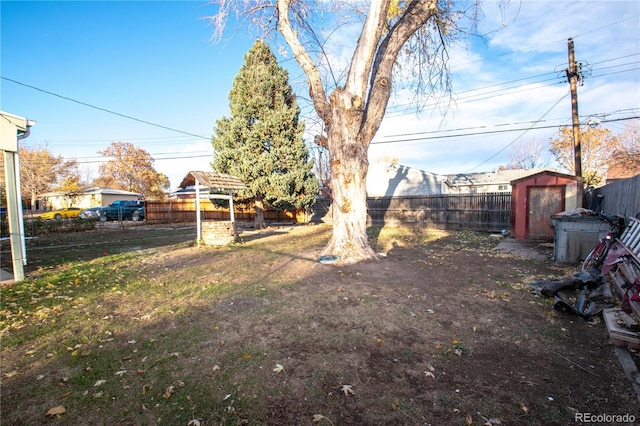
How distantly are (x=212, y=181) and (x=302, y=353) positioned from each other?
9.11m

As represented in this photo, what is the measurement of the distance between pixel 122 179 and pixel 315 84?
46.2 m

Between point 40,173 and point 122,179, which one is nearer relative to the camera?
point 40,173

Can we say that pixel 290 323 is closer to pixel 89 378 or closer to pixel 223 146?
pixel 89 378

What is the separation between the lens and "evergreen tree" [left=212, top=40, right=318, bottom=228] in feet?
50.2

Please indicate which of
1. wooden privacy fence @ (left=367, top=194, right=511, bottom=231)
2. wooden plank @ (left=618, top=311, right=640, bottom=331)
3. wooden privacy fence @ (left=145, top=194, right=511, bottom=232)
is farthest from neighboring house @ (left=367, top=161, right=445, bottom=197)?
wooden plank @ (left=618, top=311, right=640, bottom=331)

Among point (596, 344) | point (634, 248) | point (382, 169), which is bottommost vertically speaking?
point (596, 344)

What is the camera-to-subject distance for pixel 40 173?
3662 cm

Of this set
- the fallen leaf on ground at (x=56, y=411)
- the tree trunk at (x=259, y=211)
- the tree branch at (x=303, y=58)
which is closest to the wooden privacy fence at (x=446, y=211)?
the tree trunk at (x=259, y=211)

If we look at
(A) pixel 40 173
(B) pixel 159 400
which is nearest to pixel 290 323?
(B) pixel 159 400

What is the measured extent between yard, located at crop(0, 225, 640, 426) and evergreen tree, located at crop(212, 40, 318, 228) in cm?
970

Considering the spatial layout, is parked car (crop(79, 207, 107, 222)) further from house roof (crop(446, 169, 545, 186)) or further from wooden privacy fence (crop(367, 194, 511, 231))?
house roof (crop(446, 169, 545, 186))

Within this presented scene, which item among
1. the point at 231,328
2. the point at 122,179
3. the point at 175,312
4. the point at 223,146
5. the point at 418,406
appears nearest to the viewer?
the point at 418,406

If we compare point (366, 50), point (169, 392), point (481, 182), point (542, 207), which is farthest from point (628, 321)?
point (481, 182)

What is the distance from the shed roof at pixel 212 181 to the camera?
10.7m
